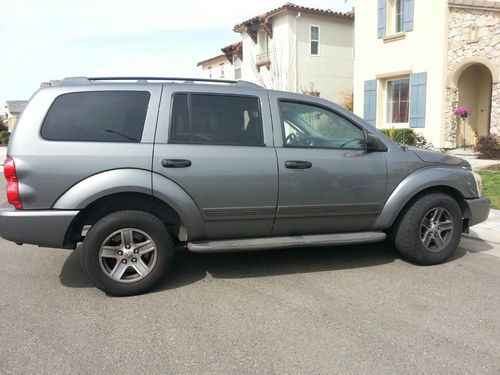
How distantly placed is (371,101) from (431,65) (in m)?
2.58

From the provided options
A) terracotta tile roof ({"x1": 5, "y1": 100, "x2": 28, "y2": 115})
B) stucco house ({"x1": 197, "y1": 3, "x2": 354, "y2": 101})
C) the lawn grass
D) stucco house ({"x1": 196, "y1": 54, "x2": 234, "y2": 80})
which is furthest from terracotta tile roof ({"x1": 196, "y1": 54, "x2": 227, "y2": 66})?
terracotta tile roof ({"x1": 5, "y1": 100, "x2": 28, "y2": 115})

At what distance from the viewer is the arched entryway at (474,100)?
14602 millimetres

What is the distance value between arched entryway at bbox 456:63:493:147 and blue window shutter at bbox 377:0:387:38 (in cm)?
312

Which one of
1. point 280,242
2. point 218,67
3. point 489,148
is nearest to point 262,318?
point 280,242

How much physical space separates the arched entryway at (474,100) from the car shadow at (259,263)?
10555 millimetres

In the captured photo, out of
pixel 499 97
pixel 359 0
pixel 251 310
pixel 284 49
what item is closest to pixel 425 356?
pixel 251 310

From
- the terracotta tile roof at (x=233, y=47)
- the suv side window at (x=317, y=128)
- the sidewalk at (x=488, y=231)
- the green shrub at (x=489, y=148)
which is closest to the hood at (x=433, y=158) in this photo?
the suv side window at (x=317, y=128)

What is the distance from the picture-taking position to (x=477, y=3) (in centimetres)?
1330

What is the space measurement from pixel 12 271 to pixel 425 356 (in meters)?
4.15

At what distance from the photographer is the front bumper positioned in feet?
Result: 16.5

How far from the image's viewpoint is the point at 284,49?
2172 cm

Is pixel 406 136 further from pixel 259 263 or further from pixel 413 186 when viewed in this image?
pixel 259 263

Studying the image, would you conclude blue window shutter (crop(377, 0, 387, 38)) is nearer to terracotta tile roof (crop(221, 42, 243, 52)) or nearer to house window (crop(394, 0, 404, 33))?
house window (crop(394, 0, 404, 33))

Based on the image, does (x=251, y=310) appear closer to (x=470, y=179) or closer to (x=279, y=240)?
(x=279, y=240)
